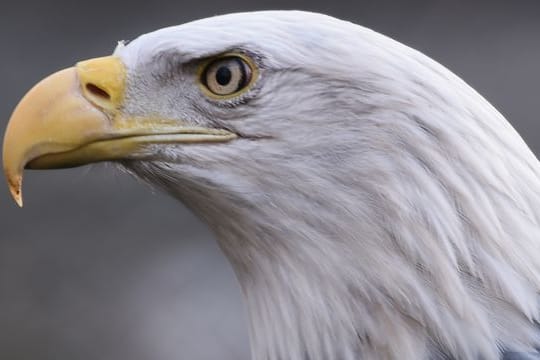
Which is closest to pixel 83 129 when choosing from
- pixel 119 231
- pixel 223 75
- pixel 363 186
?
pixel 223 75

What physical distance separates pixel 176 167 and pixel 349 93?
29 centimetres

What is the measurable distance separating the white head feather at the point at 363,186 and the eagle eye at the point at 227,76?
0.05ft

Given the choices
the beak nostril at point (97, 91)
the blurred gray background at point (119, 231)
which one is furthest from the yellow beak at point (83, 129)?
the blurred gray background at point (119, 231)

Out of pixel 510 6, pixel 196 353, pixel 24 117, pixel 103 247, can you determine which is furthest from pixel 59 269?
pixel 24 117

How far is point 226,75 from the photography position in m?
1.67

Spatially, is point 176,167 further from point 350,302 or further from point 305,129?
point 350,302

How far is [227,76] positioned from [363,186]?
0.26 metres

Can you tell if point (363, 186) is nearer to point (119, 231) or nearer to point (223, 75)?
point (223, 75)

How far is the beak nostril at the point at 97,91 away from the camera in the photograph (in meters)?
1.74

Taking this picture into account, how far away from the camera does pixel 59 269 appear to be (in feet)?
15.7

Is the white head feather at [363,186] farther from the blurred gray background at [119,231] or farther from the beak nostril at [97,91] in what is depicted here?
the blurred gray background at [119,231]

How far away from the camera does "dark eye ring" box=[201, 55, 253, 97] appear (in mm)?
1671

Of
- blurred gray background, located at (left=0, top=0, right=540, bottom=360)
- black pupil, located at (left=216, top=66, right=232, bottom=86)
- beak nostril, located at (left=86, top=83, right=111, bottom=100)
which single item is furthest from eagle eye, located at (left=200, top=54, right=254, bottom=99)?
blurred gray background, located at (left=0, top=0, right=540, bottom=360)

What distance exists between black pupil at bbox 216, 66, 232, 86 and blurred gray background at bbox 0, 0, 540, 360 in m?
2.77
